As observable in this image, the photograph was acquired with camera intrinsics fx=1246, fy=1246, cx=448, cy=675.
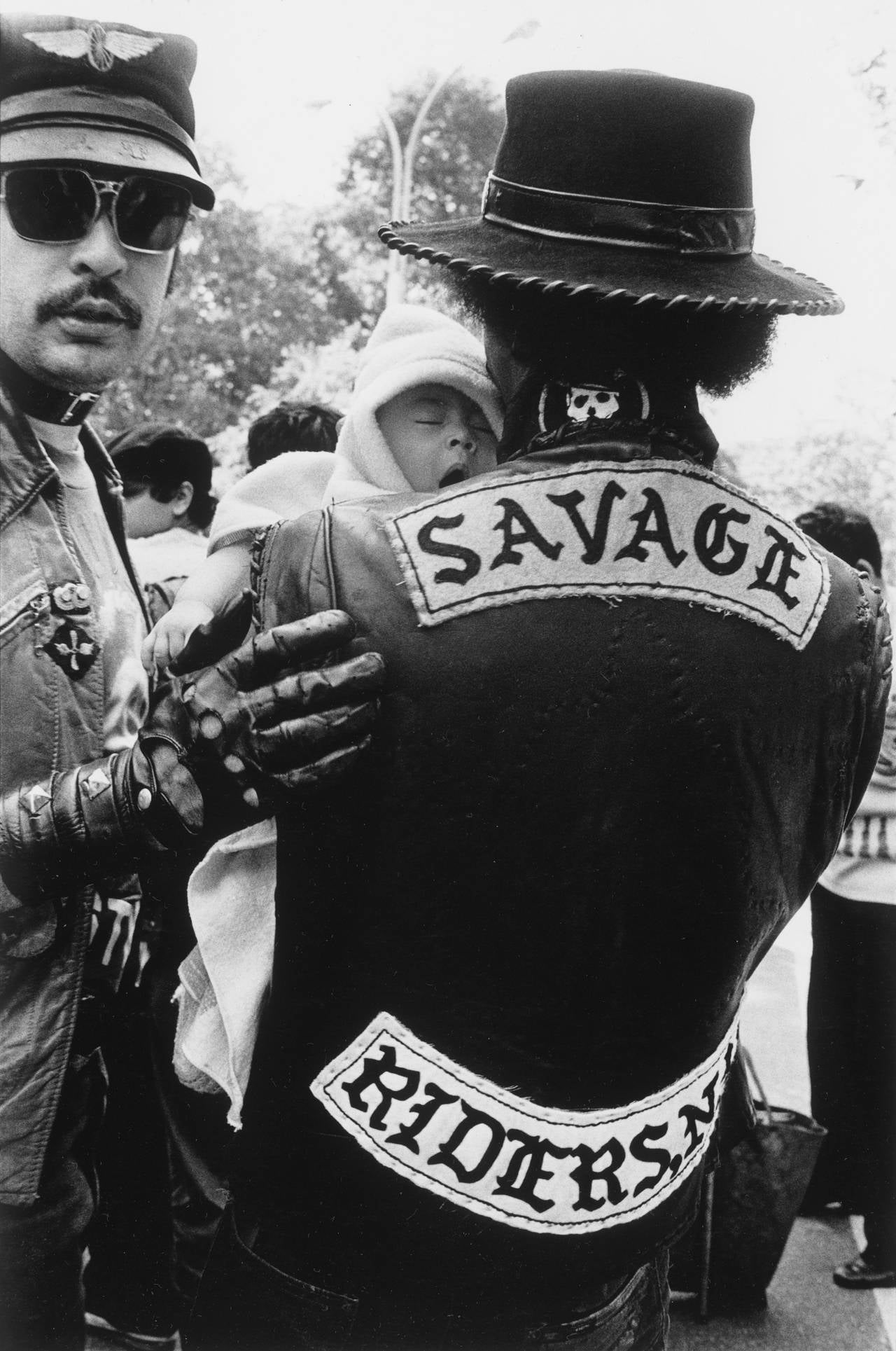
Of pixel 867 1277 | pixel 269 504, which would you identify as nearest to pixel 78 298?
pixel 269 504

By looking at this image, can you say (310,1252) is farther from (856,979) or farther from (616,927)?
(856,979)

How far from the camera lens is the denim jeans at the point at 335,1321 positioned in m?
1.54

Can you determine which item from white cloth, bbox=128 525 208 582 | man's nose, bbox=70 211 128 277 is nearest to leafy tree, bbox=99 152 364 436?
white cloth, bbox=128 525 208 582

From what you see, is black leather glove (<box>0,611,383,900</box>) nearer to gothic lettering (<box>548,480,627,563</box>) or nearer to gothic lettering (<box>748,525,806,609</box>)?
gothic lettering (<box>548,480,627,563</box>)

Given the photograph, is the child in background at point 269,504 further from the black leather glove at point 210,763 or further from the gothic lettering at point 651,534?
the gothic lettering at point 651,534

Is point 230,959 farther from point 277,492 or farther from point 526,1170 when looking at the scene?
point 277,492

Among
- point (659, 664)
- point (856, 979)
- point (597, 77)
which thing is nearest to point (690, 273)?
point (597, 77)

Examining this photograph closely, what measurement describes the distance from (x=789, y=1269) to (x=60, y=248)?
12.9 ft

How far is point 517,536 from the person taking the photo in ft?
4.73

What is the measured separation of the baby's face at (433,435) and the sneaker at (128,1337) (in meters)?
2.55

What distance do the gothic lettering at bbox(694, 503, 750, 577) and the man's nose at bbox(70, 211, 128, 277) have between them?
1208 mm

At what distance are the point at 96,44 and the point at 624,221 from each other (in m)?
1.11

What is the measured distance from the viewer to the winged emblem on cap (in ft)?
6.72

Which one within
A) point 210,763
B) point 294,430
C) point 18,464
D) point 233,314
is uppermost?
point 233,314
